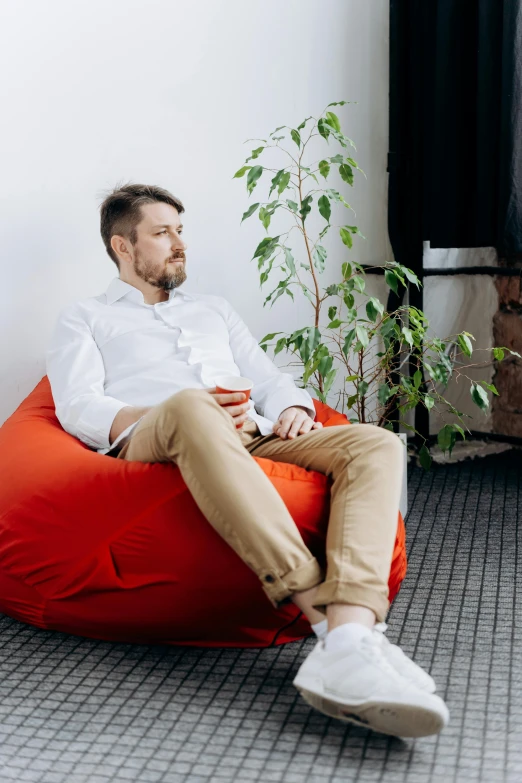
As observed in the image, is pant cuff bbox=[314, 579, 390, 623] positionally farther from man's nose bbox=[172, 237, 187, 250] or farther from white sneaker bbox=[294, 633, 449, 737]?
man's nose bbox=[172, 237, 187, 250]

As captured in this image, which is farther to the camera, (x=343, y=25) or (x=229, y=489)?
(x=343, y=25)

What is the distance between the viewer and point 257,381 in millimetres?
2371

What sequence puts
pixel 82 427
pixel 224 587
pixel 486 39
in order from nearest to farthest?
1. pixel 224 587
2. pixel 82 427
3. pixel 486 39

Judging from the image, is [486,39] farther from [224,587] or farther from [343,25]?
[224,587]

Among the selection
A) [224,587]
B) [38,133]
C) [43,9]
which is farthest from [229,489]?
[43,9]

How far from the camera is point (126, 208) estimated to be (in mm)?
2408

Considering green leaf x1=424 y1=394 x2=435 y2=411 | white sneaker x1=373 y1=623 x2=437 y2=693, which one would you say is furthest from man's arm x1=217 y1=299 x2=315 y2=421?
white sneaker x1=373 y1=623 x2=437 y2=693

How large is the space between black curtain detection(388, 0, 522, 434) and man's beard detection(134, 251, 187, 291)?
1.03 m

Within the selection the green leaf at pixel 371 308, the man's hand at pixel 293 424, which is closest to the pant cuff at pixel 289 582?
the man's hand at pixel 293 424

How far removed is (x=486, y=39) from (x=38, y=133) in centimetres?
146

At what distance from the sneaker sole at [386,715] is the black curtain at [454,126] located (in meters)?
1.82

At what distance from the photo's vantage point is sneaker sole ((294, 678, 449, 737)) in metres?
1.41

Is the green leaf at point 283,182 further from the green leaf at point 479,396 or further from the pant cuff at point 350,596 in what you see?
the pant cuff at point 350,596

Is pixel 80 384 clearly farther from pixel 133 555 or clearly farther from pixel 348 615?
pixel 348 615
